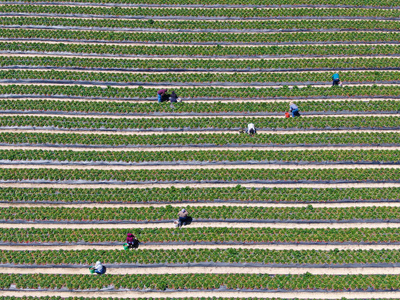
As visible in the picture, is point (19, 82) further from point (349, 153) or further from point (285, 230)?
point (349, 153)

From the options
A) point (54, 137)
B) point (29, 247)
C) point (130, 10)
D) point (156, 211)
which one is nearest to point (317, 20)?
point (130, 10)

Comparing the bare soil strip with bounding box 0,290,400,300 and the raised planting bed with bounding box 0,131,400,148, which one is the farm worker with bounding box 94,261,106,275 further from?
the raised planting bed with bounding box 0,131,400,148

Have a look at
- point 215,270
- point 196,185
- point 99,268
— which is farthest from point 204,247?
point 99,268

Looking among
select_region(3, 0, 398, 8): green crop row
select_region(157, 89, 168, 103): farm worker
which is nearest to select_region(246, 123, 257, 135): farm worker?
select_region(157, 89, 168, 103): farm worker

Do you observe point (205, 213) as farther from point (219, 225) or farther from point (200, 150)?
point (200, 150)

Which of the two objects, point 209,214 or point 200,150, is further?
point 200,150

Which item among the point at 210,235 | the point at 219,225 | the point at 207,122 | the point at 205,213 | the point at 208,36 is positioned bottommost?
the point at 210,235

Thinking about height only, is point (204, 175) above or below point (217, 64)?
below
